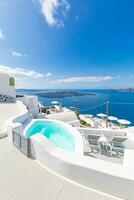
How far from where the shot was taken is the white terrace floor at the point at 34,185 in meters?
2.28

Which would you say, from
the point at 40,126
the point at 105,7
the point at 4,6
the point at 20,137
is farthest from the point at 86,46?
the point at 20,137

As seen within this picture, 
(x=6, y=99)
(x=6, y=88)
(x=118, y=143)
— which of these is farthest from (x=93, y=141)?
(x=6, y=88)

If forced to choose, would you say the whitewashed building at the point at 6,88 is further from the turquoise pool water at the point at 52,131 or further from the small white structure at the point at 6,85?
the turquoise pool water at the point at 52,131

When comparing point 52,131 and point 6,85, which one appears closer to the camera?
point 52,131

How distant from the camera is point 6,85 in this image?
14859 mm

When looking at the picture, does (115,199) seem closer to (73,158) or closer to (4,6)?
(73,158)

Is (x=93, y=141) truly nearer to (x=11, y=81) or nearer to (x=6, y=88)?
(x=6, y=88)

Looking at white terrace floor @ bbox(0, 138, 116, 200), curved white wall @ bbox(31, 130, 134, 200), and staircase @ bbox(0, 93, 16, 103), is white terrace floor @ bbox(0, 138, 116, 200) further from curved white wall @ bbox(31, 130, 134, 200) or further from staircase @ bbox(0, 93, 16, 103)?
staircase @ bbox(0, 93, 16, 103)

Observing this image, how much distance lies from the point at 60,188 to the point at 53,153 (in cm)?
68

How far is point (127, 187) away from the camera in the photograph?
2.10 metres

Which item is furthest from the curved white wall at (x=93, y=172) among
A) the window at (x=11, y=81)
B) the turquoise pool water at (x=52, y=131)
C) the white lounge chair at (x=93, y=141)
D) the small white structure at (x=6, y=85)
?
the window at (x=11, y=81)

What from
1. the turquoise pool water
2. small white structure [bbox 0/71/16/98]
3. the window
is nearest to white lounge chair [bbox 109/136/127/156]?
the turquoise pool water

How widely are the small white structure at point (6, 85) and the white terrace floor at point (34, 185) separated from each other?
1273 centimetres

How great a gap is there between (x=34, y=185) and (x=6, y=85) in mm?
14299
